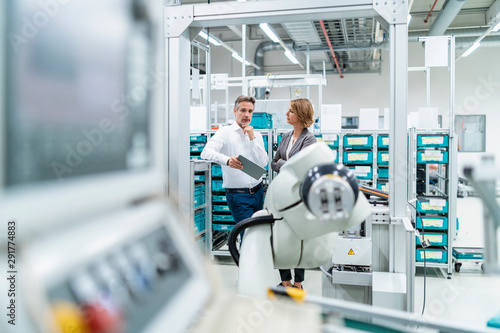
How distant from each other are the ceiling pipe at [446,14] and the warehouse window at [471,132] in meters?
3.44

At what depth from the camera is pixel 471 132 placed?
33.6 feet

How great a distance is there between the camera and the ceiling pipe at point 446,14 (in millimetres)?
6406

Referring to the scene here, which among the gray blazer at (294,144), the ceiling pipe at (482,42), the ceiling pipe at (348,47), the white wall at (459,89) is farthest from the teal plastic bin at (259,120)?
the ceiling pipe at (482,42)

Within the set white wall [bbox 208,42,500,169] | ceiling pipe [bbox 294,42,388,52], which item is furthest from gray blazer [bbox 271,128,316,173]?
white wall [bbox 208,42,500,169]

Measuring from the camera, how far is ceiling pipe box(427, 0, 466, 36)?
6.41m

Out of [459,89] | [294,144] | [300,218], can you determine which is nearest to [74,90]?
[300,218]

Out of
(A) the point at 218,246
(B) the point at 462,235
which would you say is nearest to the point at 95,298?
(A) the point at 218,246

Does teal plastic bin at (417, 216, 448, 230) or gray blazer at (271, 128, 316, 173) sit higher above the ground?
gray blazer at (271, 128, 316, 173)

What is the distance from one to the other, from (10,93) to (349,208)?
0.83 meters

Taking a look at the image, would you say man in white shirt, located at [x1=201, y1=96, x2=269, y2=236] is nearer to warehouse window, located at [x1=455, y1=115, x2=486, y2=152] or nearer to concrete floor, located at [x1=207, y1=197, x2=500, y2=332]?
concrete floor, located at [x1=207, y1=197, x2=500, y2=332]

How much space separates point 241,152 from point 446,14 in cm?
561

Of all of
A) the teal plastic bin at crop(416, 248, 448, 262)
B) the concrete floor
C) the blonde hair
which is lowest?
the concrete floor

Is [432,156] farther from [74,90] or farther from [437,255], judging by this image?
[74,90]

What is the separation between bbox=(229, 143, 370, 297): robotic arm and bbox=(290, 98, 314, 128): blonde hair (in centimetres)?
170
